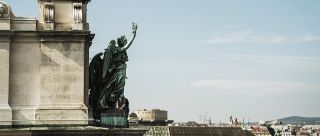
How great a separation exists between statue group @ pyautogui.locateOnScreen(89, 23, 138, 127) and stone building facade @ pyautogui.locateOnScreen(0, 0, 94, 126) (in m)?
0.88

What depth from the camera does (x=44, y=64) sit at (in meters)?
25.7

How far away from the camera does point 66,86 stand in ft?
84.5

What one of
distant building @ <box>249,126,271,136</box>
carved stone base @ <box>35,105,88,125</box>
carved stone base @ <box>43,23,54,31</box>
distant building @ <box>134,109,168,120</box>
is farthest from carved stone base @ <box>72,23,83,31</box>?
distant building @ <box>249,126,271,136</box>

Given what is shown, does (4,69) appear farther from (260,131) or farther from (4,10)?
(260,131)

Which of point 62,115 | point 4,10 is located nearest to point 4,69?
point 4,10

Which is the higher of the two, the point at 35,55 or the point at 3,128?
the point at 35,55

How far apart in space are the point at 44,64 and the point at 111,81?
2704 mm

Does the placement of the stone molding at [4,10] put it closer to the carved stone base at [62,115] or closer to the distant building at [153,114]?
the carved stone base at [62,115]

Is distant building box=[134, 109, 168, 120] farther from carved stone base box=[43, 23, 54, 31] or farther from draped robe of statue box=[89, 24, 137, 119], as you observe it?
carved stone base box=[43, 23, 54, 31]

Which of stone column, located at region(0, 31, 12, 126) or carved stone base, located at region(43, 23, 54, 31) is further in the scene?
carved stone base, located at region(43, 23, 54, 31)

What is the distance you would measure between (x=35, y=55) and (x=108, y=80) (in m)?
Answer: 2.98

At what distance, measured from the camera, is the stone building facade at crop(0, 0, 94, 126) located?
83.4 ft

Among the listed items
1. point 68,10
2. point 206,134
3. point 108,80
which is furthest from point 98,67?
point 206,134

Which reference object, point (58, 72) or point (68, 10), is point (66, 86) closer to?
point (58, 72)
